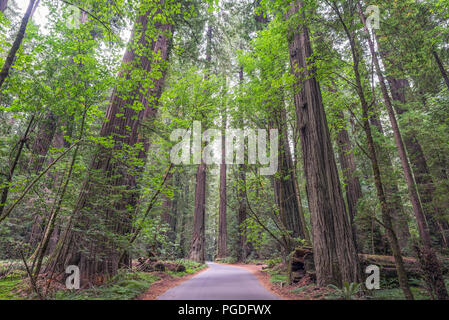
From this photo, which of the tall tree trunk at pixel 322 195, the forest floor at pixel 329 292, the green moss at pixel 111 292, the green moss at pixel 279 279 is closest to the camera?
the green moss at pixel 111 292

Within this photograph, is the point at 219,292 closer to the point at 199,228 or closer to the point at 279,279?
the point at 279,279

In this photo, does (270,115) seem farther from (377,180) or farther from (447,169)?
(447,169)

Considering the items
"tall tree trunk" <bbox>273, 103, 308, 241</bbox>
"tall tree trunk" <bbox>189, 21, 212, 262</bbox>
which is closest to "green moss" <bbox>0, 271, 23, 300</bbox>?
"tall tree trunk" <bbox>273, 103, 308, 241</bbox>

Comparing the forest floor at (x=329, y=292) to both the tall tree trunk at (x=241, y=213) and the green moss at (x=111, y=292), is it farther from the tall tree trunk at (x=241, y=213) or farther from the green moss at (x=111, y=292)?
the green moss at (x=111, y=292)

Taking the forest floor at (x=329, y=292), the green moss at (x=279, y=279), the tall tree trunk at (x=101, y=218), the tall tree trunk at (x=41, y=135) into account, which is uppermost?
the tall tree trunk at (x=41, y=135)

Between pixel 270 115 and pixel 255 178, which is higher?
pixel 270 115

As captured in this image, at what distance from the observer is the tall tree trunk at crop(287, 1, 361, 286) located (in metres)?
4.45

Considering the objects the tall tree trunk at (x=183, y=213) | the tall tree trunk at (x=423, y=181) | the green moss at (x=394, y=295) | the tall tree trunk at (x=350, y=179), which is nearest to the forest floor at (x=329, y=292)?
the green moss at (x=394, y=295)

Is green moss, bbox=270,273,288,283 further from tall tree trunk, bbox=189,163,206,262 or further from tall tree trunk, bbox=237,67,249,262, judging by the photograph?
tall tree trunk, bbox=189,163,206,262

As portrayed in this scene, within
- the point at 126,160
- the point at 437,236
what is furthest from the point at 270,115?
the point at 437,236

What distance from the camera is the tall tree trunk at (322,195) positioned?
445 centimetres

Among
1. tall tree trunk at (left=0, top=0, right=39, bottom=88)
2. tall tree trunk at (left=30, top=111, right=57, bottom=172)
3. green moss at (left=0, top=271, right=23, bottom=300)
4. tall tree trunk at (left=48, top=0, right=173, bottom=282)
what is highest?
tall tree trunk at (left=0, top=0, right=39, bottom=88)

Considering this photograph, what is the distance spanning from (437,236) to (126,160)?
39.7ft

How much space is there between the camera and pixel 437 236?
346 inches
